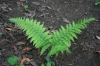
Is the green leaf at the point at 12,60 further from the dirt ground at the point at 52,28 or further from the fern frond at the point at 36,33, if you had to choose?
the fern frond at the point at 36,33

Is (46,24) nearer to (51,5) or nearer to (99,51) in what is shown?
(51,5)

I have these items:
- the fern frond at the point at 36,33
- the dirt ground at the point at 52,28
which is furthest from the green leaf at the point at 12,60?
the fern frond at the point at 36,33

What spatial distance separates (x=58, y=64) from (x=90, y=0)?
8.70 feet

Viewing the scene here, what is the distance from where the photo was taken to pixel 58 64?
3.97 m

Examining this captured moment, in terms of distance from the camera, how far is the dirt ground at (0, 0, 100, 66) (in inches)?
→ 160

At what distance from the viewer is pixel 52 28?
471 centimetres

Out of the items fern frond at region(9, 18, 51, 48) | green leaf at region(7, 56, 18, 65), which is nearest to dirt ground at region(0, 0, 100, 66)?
green leaf at region(7, 56, 18, 65)

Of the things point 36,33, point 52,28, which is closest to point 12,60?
point 36,33

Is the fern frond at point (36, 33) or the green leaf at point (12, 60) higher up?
the fern frond at point (36, 33)

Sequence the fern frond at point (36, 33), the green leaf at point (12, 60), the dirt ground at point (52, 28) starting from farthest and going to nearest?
the dirt ground at point (52, 28) < the fern frond at point (36, 33) < the green leaf at point (12, 60)

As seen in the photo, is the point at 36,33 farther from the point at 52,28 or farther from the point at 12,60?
the point at 52,28

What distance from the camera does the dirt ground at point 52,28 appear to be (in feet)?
13.3

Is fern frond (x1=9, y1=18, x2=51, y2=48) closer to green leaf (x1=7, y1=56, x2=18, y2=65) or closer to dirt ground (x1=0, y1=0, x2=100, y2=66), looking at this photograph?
dirt ground (x1=0, y1=0, x2=100, y2=66)

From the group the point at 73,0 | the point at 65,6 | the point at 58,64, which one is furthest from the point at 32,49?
the point at 73,0
